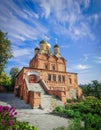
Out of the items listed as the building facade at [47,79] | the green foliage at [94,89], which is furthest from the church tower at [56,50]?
the green foliage at [94,89]

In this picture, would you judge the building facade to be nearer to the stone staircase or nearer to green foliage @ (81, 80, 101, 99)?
the stone staircase

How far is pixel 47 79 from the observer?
27.5 metres

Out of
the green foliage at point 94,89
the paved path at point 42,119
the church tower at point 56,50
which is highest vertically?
the church tower at point 56,50

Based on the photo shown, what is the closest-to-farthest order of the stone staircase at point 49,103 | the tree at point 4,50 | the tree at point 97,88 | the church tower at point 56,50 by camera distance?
1. the stone staircase at point 49,103
2. the tree at point 4,50
3. the tree at point 97,88
4. the church tower at point 56,50

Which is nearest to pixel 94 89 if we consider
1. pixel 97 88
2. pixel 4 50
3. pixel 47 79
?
pixel 97 88

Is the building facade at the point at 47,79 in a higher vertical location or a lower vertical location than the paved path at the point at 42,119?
higher

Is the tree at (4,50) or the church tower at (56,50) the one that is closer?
the tree at (4,50)

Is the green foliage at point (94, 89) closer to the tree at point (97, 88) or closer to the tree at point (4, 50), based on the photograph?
the tree at point (97, 88)

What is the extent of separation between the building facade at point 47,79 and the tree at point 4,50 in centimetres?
457

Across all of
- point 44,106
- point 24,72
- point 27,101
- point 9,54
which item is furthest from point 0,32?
point 44,106

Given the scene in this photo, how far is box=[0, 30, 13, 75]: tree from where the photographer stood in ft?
62.2

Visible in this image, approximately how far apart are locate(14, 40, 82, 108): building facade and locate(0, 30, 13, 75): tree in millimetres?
4573

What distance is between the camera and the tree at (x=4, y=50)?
62.2 ft

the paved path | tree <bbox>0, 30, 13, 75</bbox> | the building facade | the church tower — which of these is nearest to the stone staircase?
the building facade
